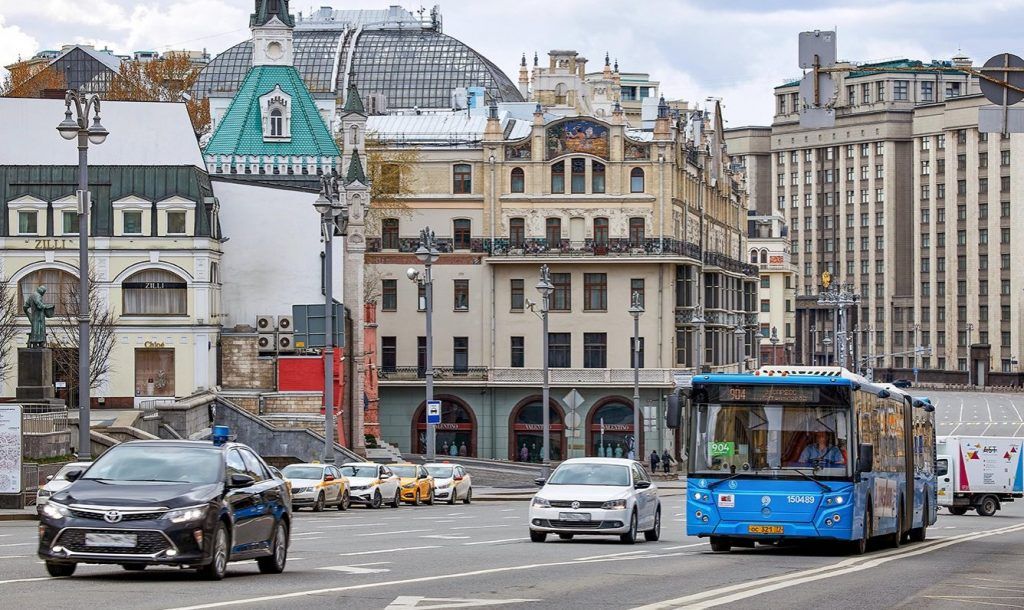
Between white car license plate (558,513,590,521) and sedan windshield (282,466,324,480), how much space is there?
45.2 feet

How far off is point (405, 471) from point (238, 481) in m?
31.2

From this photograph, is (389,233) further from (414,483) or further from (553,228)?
(414,483)

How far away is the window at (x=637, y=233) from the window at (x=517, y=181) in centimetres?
512

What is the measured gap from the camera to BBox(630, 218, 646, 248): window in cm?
8619

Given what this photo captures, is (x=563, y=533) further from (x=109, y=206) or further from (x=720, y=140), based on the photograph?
(x=720, y=140)

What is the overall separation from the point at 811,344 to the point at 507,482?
126 metres

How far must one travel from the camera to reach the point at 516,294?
8738cm

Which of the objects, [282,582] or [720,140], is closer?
[282,582]

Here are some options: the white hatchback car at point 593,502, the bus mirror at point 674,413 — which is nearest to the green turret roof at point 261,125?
the white hatchback car at point 593,502

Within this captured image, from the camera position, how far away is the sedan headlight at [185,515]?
55.5 ft

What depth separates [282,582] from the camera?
18125mm

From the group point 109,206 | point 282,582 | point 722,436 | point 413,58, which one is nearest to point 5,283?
point 109,206

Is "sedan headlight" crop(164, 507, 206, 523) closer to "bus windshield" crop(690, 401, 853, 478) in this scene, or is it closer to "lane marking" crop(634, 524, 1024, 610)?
"lane marking" crop(634, 524, 1024, 610)

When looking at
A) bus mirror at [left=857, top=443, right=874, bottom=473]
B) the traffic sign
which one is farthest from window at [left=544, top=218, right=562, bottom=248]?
bus mirror at [left=857, top=443, right=874, bottom=473]
